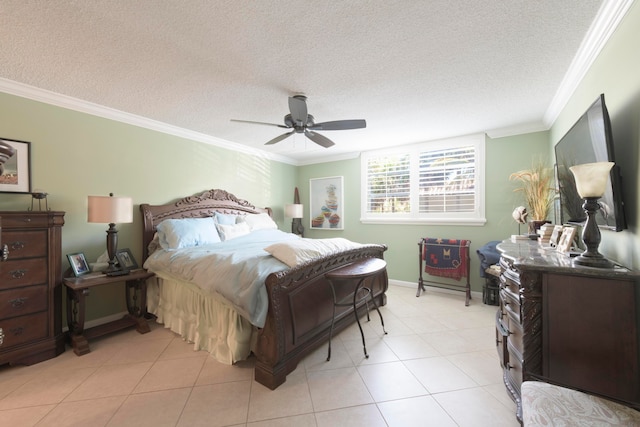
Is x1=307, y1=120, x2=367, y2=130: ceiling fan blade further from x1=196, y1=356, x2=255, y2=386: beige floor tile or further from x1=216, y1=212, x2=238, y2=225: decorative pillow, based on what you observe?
x1=196, y1=356, x2=255, y2=386: beige floor tile

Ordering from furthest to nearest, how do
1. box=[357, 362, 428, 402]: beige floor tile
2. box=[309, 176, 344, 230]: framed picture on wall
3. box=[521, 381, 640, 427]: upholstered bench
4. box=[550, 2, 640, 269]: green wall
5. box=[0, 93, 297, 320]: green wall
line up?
box=[309, 176, 344, 230]: framed picture on wall, box=[0, 93, 297, 320]: green wall, box=[357, 362, 428, 402]: beige floor tile, box=[550, 2, 640, 269]: green wall, box=[521, 381, 640, 427]: upholstered bench

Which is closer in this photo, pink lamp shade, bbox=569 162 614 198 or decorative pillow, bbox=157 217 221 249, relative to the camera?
pink lamp shade, bbox=569 162 614 198

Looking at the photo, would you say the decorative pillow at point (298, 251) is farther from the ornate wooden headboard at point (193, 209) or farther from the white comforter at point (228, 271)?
the ornate wooden headboard at point (193, 209)

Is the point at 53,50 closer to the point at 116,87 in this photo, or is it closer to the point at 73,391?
the point at 116,87

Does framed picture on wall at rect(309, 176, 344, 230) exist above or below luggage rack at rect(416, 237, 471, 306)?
above

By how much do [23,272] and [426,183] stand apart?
15.6 ft

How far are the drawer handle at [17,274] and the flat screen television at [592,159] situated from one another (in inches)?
164

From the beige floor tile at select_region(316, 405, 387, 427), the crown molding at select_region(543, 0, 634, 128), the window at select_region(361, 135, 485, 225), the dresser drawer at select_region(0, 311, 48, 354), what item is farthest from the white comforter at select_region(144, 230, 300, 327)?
the window at select_region(361, 135, 485, 225)

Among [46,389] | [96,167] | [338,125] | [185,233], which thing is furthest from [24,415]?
[338,125]

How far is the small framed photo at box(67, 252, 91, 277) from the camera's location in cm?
256

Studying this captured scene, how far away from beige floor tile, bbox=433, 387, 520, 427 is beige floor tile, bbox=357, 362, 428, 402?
0.53 ft

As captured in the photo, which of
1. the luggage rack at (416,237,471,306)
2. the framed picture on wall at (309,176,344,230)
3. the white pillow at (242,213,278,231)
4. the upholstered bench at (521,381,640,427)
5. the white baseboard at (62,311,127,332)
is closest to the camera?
the upholstered bench at (521,381,640,427)

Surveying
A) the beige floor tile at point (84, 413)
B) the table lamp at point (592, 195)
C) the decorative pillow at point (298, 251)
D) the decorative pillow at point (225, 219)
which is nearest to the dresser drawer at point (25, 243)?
the beige floor tile at point (84, 413)

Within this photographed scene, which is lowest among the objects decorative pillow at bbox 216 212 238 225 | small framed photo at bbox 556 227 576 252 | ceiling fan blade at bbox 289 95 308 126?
small framed photo at bbox 556 227 576 252
